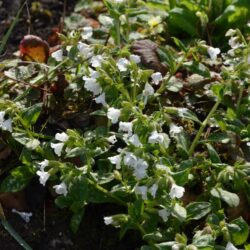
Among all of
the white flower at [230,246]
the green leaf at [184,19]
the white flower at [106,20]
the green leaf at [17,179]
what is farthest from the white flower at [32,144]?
the green leaf at [184,19]

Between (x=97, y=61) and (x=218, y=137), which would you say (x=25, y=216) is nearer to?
(x=97, y=61)

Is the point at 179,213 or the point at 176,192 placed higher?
the point at 176,192

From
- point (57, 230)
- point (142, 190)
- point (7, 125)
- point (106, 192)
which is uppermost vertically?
point (7, 125)

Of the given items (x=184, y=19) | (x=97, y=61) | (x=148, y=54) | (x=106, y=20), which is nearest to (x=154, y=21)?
(x=184, y=19)

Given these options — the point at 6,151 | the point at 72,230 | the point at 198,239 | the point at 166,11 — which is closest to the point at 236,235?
the point at 198,239

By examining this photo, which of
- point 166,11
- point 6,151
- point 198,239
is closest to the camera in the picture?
point 198,239

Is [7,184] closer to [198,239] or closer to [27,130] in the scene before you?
[27,130]
